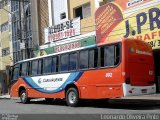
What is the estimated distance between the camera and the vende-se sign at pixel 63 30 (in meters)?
31.8

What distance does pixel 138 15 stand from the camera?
2281 cm

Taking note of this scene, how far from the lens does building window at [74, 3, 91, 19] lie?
102ft

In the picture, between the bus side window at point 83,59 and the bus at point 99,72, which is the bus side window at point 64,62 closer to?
the bus at point 99,72

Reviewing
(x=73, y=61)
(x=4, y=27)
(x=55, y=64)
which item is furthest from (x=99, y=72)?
(x=4, y=27)

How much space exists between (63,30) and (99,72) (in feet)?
54.0

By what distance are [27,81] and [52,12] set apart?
1395 centimetres

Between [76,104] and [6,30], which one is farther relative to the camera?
[6,30]

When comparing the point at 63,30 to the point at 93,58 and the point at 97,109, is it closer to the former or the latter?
the point at 93,58

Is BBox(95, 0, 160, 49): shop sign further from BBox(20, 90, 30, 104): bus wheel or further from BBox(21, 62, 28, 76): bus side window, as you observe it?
BBox(20, 90, 30, 104): bus wheel

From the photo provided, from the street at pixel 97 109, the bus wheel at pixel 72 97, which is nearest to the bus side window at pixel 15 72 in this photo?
the street at pixel 97 109

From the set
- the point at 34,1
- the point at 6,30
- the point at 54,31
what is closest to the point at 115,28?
the point at 54,31

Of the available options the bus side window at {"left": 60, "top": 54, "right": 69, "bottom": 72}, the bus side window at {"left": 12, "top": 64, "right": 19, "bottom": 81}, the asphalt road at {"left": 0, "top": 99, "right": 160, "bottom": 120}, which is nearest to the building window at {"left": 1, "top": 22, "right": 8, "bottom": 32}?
the bus side window at {"left": 12, "top": 64, "right": 19, "bottom": 81}

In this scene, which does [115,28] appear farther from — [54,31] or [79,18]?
[54,31]

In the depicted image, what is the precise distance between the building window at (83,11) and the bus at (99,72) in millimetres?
10440
